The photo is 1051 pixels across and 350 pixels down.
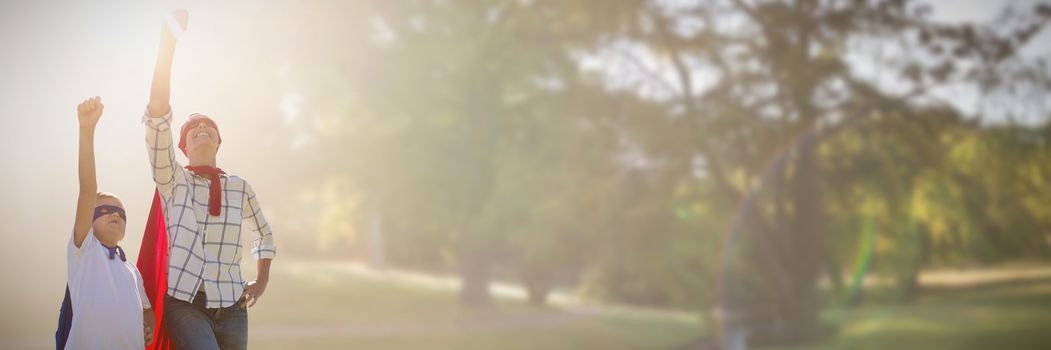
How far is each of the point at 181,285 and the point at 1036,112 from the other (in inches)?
784

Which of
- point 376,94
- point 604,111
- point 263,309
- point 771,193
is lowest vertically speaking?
point 263,309

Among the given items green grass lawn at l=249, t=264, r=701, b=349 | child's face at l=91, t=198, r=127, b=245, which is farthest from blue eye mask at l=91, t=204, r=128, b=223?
green grass lawn at l=249, t=264, r=701, b=349

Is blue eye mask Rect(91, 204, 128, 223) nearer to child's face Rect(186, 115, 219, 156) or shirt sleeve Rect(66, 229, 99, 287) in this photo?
shirt sleeve Rect(66, 229, 99, 287)

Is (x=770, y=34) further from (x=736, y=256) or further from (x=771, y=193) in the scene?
(x=736, y=256)

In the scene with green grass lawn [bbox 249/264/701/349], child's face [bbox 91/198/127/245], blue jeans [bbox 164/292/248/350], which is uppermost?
green grass lawn [bbox 249/264/701/349]

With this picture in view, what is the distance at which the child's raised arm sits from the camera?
11.2ft

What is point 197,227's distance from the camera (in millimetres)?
3697

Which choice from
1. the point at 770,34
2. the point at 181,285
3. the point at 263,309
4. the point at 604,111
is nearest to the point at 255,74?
the point at 263,309

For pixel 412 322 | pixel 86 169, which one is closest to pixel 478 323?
pixel 412 322

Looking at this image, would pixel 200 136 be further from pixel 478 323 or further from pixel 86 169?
pixel 478 323

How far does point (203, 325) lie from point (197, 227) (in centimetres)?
39

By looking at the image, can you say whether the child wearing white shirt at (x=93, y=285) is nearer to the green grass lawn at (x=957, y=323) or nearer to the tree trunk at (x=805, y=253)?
the tree trunk at (x=805, y=253)

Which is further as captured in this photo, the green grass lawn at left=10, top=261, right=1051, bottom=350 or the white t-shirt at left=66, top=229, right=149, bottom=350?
the green grass lawn at left=10, top=261, right=1051, bottom=350

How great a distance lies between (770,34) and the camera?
2169cm
